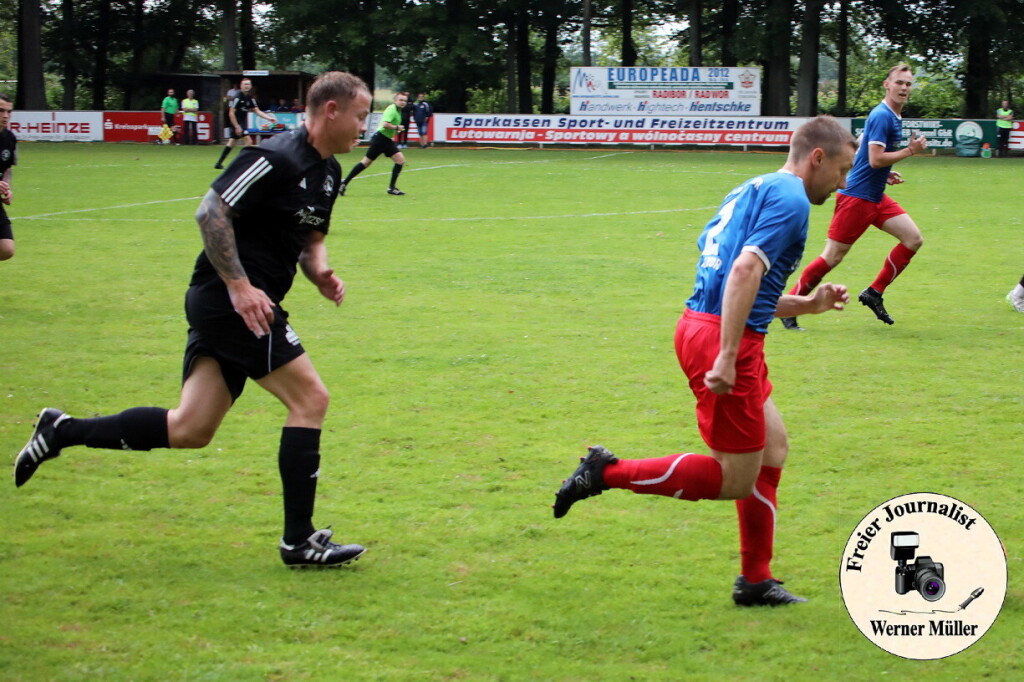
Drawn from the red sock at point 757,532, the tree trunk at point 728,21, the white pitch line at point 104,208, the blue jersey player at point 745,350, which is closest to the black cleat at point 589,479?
the blue jersey player at point 745,350

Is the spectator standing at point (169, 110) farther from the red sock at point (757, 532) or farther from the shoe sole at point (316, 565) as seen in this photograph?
the red sock at point (757, 532)

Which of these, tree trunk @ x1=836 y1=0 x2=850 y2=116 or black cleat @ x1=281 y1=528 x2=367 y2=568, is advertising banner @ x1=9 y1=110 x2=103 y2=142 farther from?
black cleat @ x1=281 y1=528 x2=367 y2=568

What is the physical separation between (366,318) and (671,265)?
428 cm

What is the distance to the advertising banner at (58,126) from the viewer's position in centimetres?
4125

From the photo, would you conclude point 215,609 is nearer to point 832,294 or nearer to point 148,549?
point 148,549

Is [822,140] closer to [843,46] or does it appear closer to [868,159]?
[868,159]

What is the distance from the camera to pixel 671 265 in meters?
13.0

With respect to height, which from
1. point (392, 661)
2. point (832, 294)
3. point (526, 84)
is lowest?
point (392, 661)

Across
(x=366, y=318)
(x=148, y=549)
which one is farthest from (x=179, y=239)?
(x=148, y=549)

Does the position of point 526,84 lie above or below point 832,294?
above

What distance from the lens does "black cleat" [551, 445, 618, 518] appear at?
4469 mm

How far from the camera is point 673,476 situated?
4.31m

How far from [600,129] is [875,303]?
3059 centimetres

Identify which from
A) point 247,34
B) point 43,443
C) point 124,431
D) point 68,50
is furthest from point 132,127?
point 124,431
